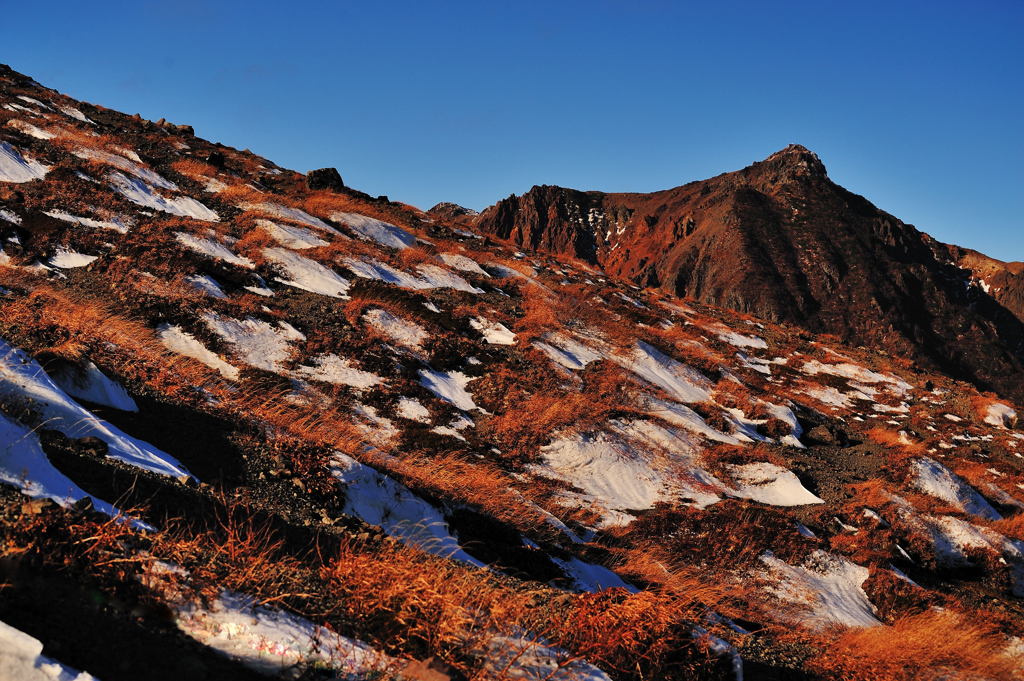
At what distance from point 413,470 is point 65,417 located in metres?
6.11

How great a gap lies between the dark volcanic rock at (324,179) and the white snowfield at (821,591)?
117 ft

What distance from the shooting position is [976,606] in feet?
44.6

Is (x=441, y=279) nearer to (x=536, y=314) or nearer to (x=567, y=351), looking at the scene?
(x=536, y=314)

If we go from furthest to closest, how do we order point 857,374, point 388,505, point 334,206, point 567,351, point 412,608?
point 857,374 < point 334,206 < point 567,351 < point 388,505 < point 412,608

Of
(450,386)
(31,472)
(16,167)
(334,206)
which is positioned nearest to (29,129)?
(16,167)

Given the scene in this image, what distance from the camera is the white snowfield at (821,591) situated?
11.4 meters

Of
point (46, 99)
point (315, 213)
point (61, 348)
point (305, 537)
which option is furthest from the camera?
point (46, 99)

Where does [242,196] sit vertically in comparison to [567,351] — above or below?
above

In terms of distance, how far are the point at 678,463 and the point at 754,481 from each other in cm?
242

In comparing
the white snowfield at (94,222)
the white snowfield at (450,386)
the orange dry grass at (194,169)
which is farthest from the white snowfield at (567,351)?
the orange dry grass at (194,169)

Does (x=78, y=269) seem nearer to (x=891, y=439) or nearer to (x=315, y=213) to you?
(x=315, y=213)

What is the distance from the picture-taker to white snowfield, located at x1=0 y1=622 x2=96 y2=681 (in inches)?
112

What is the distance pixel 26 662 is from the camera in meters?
2.88

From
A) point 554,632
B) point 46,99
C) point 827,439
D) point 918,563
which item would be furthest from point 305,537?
point 46,99
